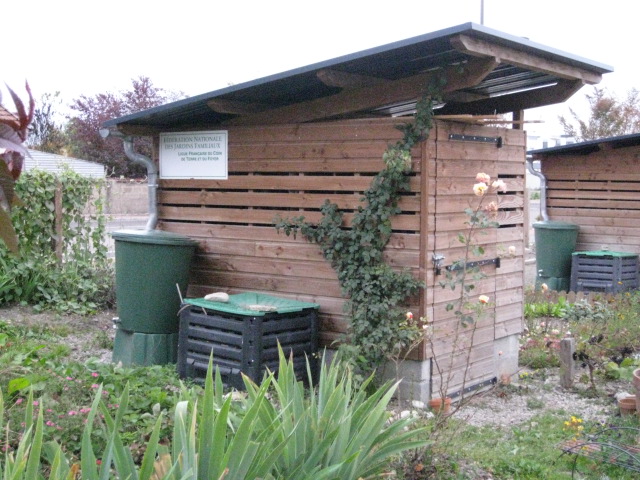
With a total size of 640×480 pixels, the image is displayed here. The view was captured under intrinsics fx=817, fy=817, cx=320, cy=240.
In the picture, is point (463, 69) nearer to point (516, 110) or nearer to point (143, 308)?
point (516, 110)

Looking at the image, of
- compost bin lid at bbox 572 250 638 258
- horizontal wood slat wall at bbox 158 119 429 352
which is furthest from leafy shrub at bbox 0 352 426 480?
compost bin lid at bbox 572 250 638 258

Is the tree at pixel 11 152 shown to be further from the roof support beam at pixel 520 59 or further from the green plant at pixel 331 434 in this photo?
the roof support beam at pixel 520 59

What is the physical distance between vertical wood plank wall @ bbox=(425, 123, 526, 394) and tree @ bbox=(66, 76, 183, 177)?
113 feet

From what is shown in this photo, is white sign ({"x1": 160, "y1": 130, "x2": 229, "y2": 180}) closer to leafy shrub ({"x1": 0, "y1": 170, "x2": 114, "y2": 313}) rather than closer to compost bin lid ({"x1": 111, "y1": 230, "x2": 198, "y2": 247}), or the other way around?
compost bin lid ({"x1": 111, "y1": 230, "x2": 198, "y2": 247})

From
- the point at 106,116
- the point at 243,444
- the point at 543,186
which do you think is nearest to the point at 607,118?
the point at 543,186

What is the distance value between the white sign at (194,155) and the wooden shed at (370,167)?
0.23 feet

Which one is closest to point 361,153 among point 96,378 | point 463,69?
point 463,69

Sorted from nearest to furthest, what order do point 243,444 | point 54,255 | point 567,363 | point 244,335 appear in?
point 243,444, point 244,335, point 567,363, point 54,255

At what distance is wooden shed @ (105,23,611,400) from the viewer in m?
6.65

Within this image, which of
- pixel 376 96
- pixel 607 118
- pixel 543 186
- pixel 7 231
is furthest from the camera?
pixel 607 118

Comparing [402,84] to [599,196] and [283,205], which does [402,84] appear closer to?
[283,205]

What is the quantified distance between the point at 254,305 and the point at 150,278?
117 centimetres

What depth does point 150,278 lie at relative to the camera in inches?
290

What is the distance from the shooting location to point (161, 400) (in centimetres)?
511
